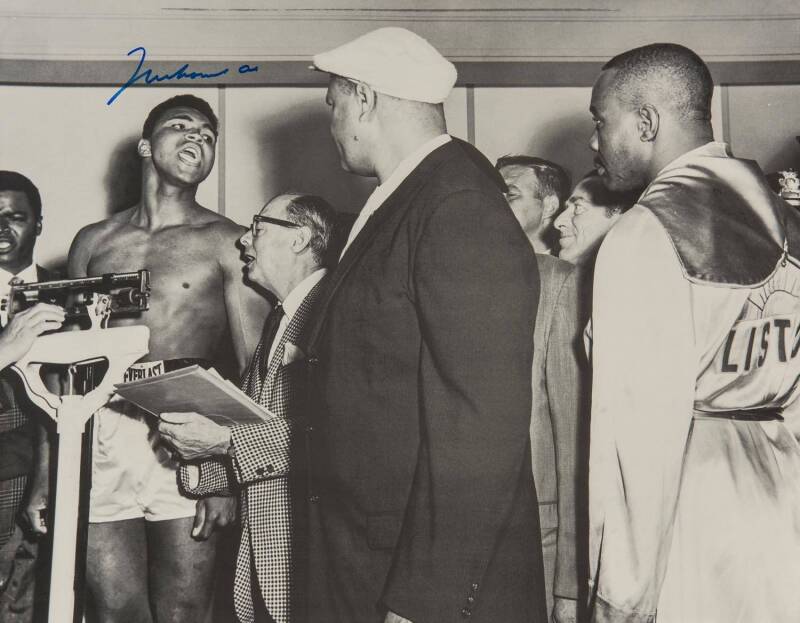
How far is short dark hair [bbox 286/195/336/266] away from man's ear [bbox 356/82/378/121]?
75 centimetres

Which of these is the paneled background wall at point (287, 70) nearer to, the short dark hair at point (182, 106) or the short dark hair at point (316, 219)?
the short dark hair at point (182, 106)

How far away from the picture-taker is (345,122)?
1.40 meters

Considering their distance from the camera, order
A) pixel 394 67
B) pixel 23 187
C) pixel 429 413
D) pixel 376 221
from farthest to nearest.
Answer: pixel 23 187 < pixel 394 67 < pixel 376 221 < pixel 429 413

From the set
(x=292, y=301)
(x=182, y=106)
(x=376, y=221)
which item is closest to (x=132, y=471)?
(x=292, y=301)

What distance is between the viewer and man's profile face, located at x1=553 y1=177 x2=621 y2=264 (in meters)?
1.97

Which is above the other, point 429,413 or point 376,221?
point 376,221

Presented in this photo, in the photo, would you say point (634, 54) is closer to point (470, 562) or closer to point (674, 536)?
point (674, 536)

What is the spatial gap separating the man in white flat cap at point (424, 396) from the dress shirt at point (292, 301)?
2.05ft

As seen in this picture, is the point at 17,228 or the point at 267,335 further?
the point at 17,228

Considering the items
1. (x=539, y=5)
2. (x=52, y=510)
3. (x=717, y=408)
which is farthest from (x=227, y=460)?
(x=539, y=5)

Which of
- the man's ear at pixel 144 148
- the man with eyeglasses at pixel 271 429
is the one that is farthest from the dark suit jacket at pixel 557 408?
the man's ear at pixel 144 148

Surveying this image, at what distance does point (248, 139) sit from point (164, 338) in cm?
60

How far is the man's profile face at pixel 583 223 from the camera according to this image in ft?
6.48

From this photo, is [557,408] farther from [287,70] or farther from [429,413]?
[287,70]
